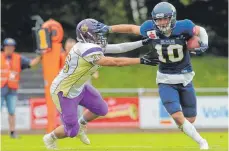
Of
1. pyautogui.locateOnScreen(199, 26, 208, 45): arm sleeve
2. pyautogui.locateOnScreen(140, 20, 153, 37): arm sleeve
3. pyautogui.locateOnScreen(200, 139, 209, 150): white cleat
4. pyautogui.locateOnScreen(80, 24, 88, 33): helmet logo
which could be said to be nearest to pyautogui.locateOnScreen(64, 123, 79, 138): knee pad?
pyautogui.locateOnScreen(80, 24, 88, 33): helmet logo

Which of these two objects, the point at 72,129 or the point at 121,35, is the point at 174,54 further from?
the point at 121,35

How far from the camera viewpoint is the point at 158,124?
834 inches

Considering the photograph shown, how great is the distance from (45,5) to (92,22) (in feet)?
68.2

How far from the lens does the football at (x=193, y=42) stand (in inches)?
432

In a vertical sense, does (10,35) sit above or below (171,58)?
below

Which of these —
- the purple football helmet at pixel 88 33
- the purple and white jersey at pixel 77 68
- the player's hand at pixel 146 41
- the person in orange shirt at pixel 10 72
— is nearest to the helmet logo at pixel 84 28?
the purple football helmet at pixel 88 33

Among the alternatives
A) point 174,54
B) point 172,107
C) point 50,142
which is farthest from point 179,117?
point 50,142

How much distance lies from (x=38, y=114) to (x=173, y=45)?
1067 centimetres

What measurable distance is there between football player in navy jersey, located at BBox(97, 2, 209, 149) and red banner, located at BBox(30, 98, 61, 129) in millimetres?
10020

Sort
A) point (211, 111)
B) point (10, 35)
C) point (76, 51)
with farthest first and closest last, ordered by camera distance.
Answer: point (10, 35), point (211, 111), point (76, 51)

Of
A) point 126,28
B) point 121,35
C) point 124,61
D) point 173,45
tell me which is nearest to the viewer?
point 124,61

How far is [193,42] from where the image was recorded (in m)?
11.0

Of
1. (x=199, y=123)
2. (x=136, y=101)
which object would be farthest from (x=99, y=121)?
(x=199, y=123)

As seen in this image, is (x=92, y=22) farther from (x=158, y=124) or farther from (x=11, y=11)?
(x=11, y=11)
